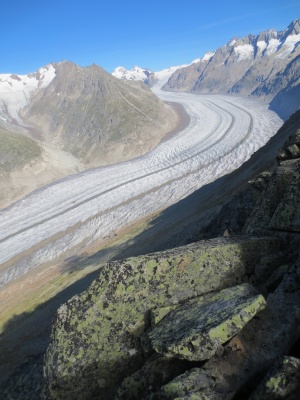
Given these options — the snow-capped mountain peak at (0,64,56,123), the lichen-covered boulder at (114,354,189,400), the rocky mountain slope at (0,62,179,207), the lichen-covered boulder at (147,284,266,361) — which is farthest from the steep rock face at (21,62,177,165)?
the lichen-covered boulder at (114,354,189,400)

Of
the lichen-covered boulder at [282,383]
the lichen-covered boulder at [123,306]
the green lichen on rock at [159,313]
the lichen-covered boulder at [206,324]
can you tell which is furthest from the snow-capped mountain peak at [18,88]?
the lichen-covered boulder at [282,383]

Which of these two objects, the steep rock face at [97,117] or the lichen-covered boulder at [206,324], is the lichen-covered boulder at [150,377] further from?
the steep rock face at [97,117]

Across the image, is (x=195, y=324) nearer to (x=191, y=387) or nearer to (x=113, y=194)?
(x=191, y=387)

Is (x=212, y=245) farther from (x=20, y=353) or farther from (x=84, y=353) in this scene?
(x=20, y=353)

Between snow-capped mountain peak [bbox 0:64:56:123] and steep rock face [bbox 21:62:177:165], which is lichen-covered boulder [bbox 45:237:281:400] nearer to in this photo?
steep rock face [bbox 21:62:177:165]

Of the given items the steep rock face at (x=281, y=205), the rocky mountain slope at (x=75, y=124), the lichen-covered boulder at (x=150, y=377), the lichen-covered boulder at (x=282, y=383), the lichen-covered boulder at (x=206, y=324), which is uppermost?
the rocky mountain slope at (x=75, y=124)

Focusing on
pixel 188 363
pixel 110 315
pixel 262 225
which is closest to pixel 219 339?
pixel 188 363
